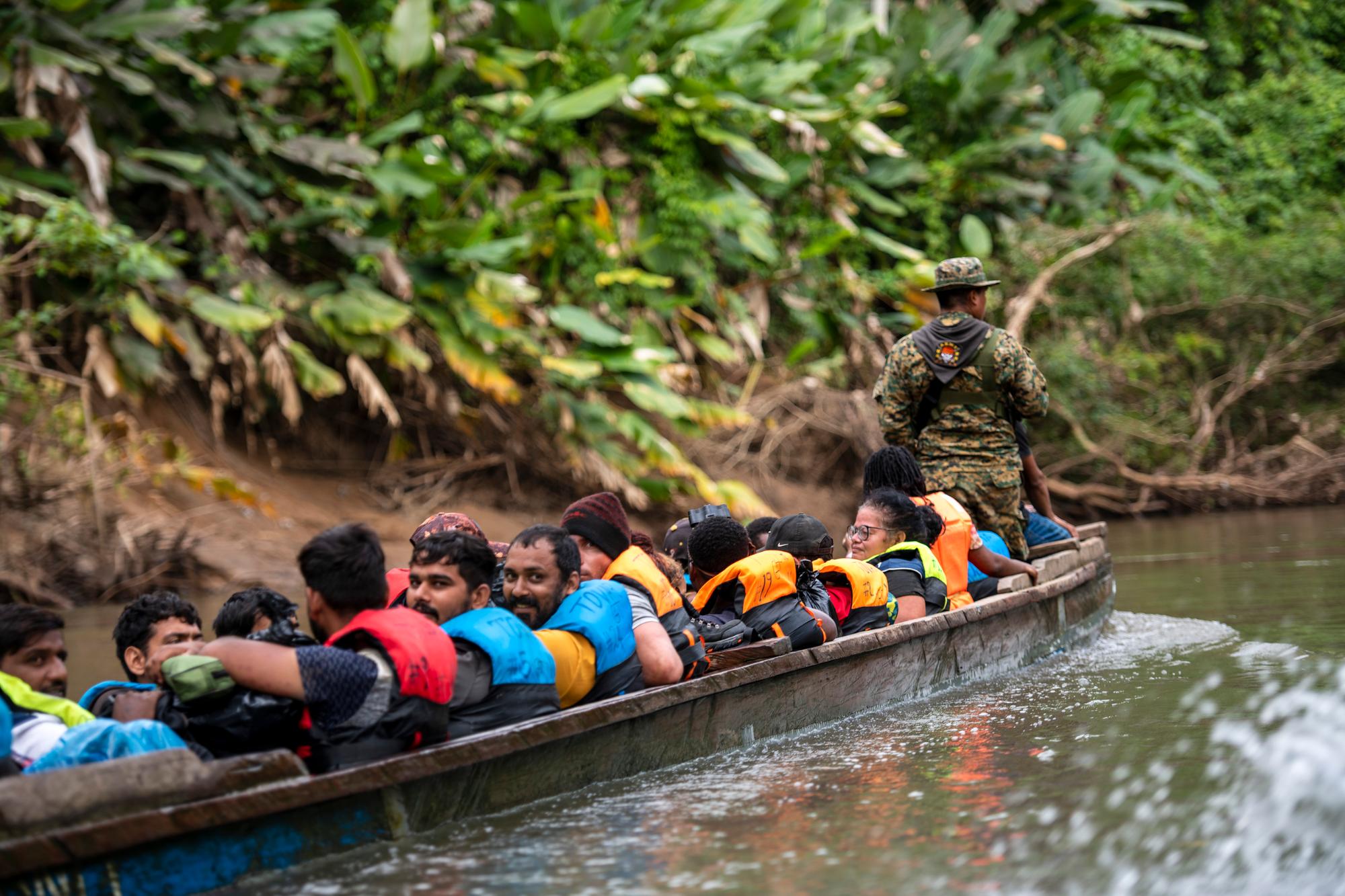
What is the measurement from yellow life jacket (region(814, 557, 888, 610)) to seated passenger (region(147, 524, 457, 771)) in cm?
222

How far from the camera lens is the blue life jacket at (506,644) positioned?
3.79 metres

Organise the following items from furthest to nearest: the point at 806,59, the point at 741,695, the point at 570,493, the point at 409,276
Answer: the point at 806,59, the point at 570,493, the point at 409,276, the point at 741,695

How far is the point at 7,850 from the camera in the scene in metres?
2.73

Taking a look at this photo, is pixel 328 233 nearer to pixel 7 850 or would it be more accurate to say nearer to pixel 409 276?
pixel 409 276

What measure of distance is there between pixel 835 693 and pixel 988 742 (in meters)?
0.65

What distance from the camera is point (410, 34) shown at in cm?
1153

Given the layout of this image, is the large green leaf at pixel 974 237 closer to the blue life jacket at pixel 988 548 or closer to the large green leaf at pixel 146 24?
the large green leaf at pixel 146 24

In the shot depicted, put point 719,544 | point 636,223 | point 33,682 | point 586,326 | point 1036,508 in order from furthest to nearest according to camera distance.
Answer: point 636,223 → point 586,326 → point 1036,508 → point 719,544 → point 33,682

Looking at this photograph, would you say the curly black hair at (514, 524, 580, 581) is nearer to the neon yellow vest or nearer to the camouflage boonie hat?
the neon yellow vest

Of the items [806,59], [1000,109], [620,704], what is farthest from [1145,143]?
[620,704]

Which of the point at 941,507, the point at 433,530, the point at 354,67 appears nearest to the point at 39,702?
the point at 433,530

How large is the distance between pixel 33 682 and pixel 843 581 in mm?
2976

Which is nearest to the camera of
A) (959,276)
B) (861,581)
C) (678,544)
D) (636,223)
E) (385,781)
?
(385,781)

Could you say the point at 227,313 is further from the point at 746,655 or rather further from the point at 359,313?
the point at 746,655
